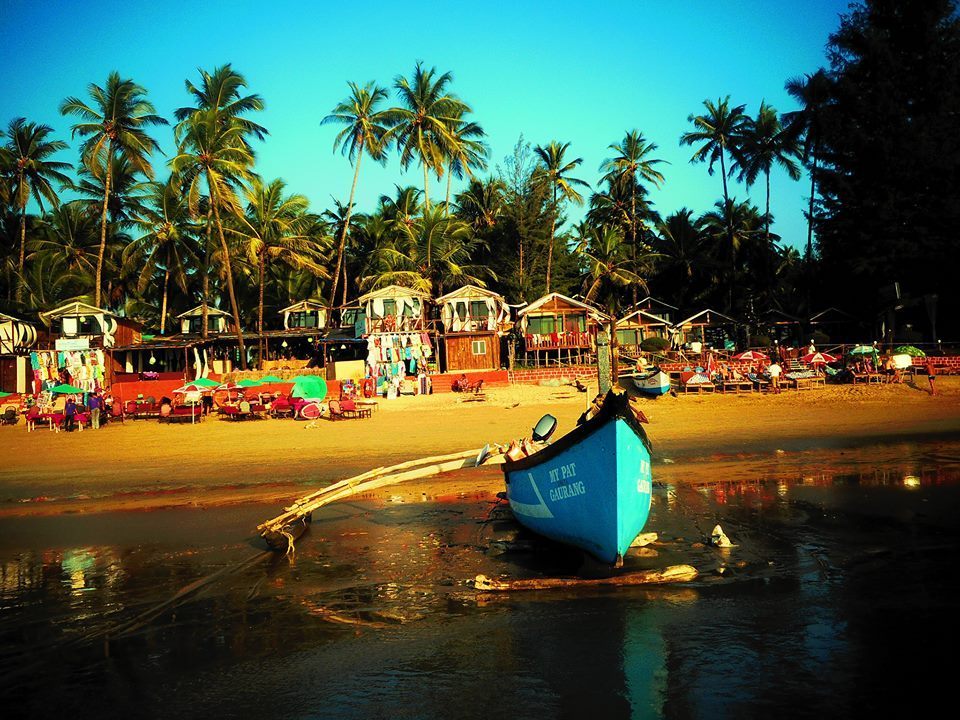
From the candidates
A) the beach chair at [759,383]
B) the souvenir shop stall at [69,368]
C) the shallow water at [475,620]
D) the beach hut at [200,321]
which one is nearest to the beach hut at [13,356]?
the souvenir shop stall at [69,368]

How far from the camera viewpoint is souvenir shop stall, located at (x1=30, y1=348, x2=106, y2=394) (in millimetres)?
33750

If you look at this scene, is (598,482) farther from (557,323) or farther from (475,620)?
(557,323)

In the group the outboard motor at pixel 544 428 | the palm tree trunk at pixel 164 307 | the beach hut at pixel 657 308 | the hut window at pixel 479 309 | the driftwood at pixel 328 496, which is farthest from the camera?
the beach hut at pixel 657 308

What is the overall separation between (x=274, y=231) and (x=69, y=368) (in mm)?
13034

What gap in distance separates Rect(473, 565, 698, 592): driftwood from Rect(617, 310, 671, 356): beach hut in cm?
3560

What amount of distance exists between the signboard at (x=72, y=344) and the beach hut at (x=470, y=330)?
56.1ft

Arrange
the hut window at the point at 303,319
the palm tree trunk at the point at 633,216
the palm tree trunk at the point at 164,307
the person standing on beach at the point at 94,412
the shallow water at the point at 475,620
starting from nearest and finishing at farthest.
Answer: the shallow water at the point at 475,620, the person standing on beach at the point at 94,412, the palm tree trunk at the point at 164,307, the hut window at the point at 303,319, the palm tree trunk at the point at 633,216

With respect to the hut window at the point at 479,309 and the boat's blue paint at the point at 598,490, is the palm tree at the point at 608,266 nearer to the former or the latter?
the hut window at the point at 479,309

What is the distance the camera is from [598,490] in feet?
27.5

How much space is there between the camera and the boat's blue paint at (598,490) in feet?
27.0

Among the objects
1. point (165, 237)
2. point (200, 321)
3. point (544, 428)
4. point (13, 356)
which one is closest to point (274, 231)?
point (165, 237)

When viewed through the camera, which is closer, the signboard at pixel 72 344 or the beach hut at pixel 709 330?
the signboard at pixel 72 344

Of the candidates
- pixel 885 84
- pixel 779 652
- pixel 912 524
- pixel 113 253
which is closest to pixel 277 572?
pixel 779 652

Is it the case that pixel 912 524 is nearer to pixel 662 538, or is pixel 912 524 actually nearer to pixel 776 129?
pixel 662 538
